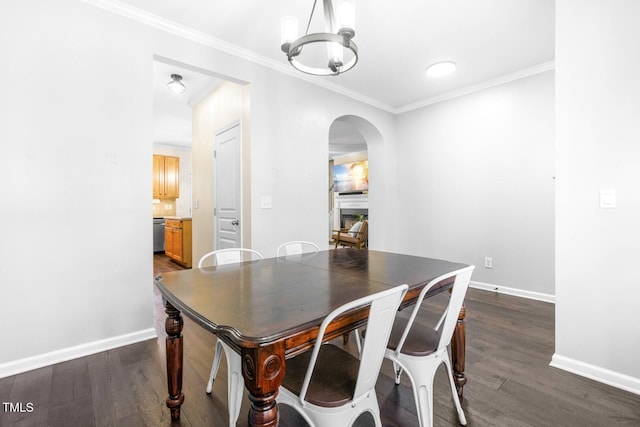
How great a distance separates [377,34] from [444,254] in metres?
2.92

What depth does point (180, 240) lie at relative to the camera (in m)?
5.30

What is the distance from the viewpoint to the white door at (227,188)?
3361 mm

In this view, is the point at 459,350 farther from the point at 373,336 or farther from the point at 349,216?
the point at 349,216

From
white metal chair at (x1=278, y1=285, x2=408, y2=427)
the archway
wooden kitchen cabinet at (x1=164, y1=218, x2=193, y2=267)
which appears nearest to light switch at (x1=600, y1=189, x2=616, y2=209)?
white metal chair at (x1=278, y1=285, x2=408, y2=427)

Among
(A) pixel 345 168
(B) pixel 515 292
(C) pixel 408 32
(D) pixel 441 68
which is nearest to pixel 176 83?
(C) pixel 408 32

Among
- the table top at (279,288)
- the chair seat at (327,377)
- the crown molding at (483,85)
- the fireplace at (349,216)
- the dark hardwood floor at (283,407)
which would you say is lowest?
the dark hardwood floor at (283,407)

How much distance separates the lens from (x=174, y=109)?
15.6ft

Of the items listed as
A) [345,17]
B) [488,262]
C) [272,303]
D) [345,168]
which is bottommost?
[488,262]

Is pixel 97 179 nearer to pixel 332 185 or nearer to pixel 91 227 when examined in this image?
pixel 91 227

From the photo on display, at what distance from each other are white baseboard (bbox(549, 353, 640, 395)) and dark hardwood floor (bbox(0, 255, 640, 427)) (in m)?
0.05

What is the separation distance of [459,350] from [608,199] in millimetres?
1348

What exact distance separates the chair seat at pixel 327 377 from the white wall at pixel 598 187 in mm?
1704

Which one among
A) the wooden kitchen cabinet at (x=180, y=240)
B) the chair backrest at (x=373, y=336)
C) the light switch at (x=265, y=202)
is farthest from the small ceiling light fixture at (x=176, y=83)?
the chair backrest at (x=373, y=336)

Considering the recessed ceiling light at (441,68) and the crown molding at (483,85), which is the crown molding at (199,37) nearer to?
the recessed ceiling light at (441,68)
